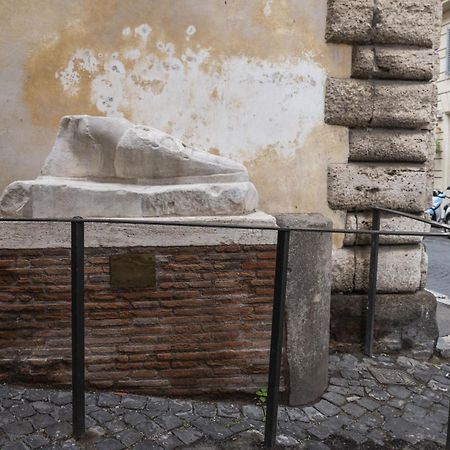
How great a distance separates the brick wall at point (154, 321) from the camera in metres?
2.90

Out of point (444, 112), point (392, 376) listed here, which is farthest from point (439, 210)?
point (392, 376)

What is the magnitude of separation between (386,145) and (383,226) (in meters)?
0.62

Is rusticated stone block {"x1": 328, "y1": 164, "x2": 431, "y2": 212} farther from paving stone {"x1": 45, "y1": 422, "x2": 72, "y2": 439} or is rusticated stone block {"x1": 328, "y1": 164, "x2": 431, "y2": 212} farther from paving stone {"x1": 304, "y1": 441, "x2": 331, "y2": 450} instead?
paving stone {"x1": 45, "y1": 422, "x2": 72, "y2": 439}

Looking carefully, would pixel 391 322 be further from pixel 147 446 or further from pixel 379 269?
pixel 147 446

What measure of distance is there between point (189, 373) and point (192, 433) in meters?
0.42

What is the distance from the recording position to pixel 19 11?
348 cm

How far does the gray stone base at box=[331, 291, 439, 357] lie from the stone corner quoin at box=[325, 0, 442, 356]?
0.06m

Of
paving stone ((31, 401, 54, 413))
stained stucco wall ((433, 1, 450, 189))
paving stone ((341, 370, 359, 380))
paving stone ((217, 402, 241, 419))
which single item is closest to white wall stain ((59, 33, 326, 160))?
paving stone ((341, 370, 359, 380))

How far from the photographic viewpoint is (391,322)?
3.97m

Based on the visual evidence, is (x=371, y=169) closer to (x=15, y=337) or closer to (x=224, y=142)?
(x=224, y=142)

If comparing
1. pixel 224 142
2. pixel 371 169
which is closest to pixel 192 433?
pixel 224 142

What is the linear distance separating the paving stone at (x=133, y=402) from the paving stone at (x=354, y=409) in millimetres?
1187

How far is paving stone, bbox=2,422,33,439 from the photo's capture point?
257 centimetres

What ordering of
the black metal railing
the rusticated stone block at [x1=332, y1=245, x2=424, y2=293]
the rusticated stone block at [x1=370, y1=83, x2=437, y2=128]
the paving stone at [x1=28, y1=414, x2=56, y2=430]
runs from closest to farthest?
the black metal railing
the paving stone at [x1=28, y1=414, x2=56, y2=430]
the rusticated stone block at [x1=370, y1=83, x2=437, y2=128]
the rusticated stone block at [x1=332, y1=245, x2=424, y2=293]
